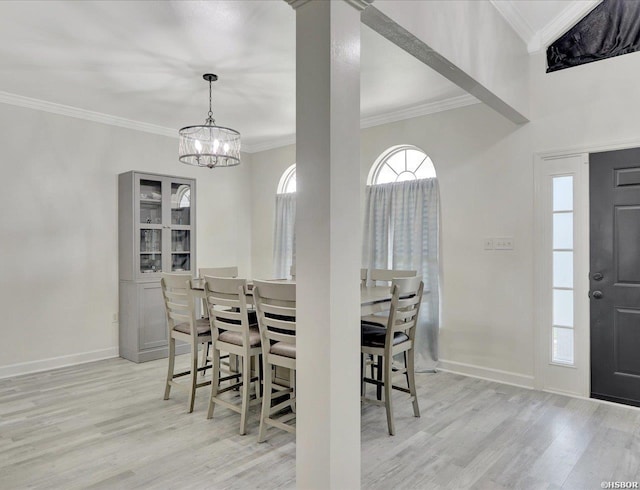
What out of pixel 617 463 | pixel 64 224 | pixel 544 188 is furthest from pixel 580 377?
pixel 64 224

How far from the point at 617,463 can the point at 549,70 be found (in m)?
3.03

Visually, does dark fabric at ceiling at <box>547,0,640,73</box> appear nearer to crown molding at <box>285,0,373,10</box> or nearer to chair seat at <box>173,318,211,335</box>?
crown molding at <box>285,0,373,10</box>

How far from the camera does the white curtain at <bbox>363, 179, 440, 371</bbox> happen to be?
4.34m

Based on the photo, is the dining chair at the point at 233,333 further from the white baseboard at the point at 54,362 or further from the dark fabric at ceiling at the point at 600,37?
the dark fabric at ceiling at the point at 600,37

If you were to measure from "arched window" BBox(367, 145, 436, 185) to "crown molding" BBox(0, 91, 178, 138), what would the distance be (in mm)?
2650

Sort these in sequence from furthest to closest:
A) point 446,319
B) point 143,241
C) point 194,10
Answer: point 143,241, point 446,319, point 194,10

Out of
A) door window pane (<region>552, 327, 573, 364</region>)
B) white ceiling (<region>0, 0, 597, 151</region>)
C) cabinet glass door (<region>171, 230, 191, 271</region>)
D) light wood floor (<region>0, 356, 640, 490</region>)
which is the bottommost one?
light wood floor (<region>0, 356, 640, 490</region>)

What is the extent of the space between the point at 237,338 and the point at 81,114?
3350 millimetres

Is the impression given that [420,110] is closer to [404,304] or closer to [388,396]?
[404,304]

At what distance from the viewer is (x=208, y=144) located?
3.73 m

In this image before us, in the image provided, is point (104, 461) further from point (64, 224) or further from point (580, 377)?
point (580, 377)

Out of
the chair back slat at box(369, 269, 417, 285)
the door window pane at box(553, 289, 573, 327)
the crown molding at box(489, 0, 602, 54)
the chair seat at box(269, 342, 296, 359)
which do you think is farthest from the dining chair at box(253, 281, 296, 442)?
the crown molding at box(489, 0, 602, 54)

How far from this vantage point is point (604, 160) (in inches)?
131

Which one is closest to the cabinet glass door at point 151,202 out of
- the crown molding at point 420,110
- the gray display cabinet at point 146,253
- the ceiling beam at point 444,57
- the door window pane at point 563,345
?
the gray display cabinet at point 146,253
